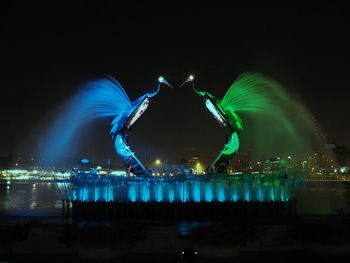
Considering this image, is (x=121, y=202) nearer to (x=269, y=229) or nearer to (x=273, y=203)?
(x=273, y=203)

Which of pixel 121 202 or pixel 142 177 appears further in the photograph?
pixel 142 177

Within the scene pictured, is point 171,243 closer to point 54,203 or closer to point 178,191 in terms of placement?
point 178,191

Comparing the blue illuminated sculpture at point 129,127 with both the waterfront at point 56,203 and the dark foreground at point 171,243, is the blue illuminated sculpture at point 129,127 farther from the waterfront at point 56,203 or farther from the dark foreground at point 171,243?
the dark foreground at point 171,243

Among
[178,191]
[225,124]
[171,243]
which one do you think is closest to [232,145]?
[225,124]

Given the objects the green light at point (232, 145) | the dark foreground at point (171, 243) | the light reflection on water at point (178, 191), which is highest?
the green light at point (232, 145)

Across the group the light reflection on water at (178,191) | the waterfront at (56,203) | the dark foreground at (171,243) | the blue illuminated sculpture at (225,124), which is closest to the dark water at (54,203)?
the waterfront at (56,203)

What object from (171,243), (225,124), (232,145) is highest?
(225,124)

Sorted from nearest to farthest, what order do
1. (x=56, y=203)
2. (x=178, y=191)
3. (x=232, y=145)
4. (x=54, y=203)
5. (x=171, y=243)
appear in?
(x=171, y=243) → (x=232, y=145) → (x=178, y=191) → (x=54, y=203) → (x=56, y=203)

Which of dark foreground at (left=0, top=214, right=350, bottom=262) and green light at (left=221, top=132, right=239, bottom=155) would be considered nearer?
dark foreground at (left=0, top=214, right=350, bottom=262)

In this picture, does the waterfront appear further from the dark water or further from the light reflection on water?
the light reflection on water

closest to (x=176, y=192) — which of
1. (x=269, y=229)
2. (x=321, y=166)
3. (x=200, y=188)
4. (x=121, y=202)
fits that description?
(x=200, y=188)

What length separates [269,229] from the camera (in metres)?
18.1

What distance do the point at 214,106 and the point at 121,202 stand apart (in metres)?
11.8

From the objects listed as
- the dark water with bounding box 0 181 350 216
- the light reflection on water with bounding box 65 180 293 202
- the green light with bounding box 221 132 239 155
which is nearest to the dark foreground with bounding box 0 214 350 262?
the dark water with bounding box 0 181 350 216
